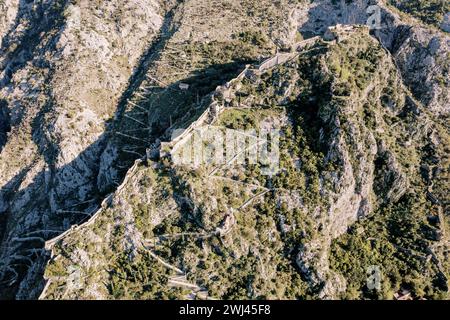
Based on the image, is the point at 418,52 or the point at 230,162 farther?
the point at 418,52

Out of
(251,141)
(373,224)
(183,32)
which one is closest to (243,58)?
(183,32)

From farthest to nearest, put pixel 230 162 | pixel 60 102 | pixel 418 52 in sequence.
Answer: pixel 60 102, pixel 418 52, pixel 230 162

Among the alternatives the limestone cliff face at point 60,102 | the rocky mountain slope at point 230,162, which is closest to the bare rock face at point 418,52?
the rocky mountain slope at point 230,162

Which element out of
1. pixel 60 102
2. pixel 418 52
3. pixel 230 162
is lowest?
pixel 230 162

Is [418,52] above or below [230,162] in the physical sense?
above

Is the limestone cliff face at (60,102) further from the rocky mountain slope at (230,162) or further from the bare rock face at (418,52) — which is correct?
the bare rock face at (418,52)

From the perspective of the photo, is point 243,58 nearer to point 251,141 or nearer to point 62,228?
point 251,141

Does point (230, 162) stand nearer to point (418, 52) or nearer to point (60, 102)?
point (60, 102)

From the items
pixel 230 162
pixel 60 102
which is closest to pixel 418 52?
pixel 230 162

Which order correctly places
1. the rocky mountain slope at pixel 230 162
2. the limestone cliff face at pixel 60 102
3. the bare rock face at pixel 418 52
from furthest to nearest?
the bare rock face at pixel 418 52 < the limestone cliff face at pixel 60 102 < the rocky mountain slope at pixel 230 162
